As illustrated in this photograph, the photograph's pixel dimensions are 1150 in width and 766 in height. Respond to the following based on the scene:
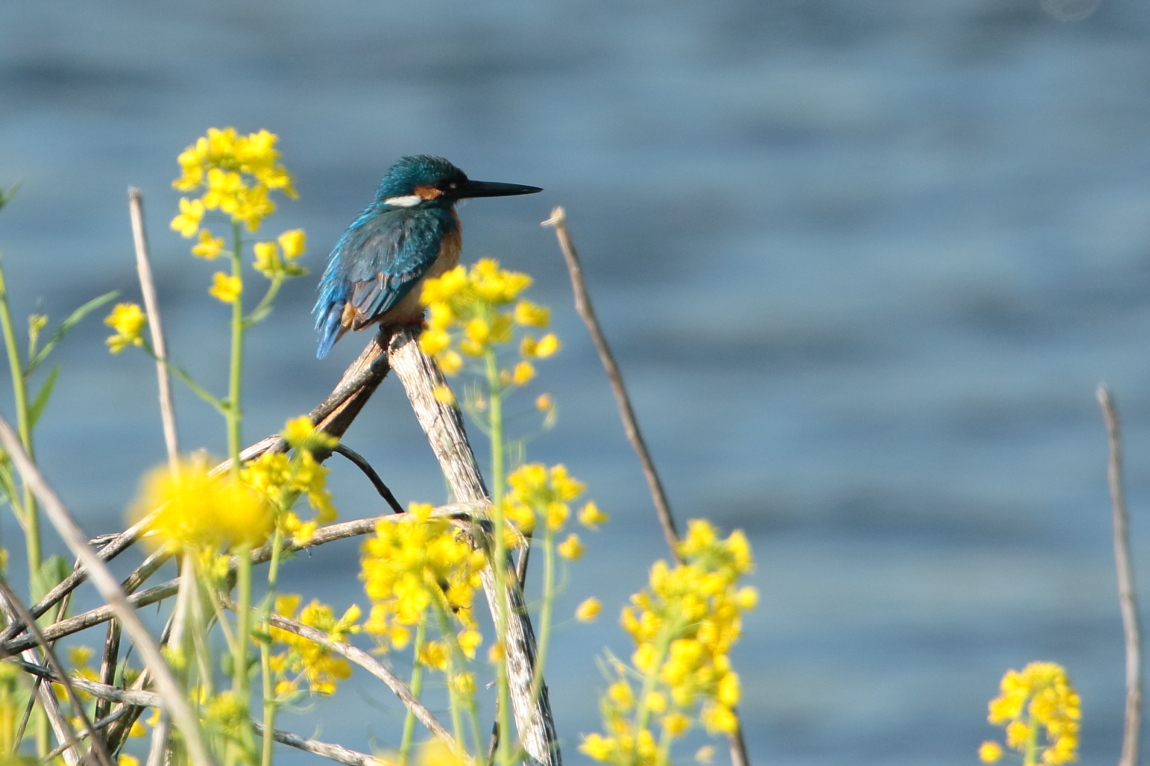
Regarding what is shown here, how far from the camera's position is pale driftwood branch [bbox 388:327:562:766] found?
1572 millimetres

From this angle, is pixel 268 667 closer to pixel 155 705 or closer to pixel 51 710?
pixel 155 705

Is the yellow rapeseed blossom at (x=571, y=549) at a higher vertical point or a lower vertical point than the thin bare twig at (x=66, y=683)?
higher

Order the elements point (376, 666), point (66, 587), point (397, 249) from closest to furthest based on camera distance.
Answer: point (376, 666), point (66, 587), point (397, 249)

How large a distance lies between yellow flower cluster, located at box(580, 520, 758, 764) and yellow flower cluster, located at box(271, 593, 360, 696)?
1.54 feet

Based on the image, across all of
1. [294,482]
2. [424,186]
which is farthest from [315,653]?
[424,186]

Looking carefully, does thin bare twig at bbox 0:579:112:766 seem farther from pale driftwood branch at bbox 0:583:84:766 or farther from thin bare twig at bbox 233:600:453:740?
thin bare twig at bbox 233:600:453:740

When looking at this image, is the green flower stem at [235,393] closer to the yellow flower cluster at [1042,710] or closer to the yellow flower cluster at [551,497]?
the yellow flower cluster at [551,497]

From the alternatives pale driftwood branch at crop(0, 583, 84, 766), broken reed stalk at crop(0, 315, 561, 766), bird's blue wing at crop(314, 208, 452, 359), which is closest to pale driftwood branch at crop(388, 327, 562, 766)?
broken reed stalk at crop(0, 315, 561, 766)

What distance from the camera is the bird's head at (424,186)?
188 inches

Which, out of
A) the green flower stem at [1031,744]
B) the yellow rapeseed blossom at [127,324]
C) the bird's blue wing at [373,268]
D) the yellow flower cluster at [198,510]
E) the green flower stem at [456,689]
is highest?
the bird's blue wing at [373,268]

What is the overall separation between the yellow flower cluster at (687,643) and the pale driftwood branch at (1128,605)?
0.43 m

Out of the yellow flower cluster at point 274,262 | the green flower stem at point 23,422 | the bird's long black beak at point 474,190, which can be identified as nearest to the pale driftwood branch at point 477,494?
the yellow flower cluster at point 274,262

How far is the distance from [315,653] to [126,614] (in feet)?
1.49

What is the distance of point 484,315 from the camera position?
121cm
